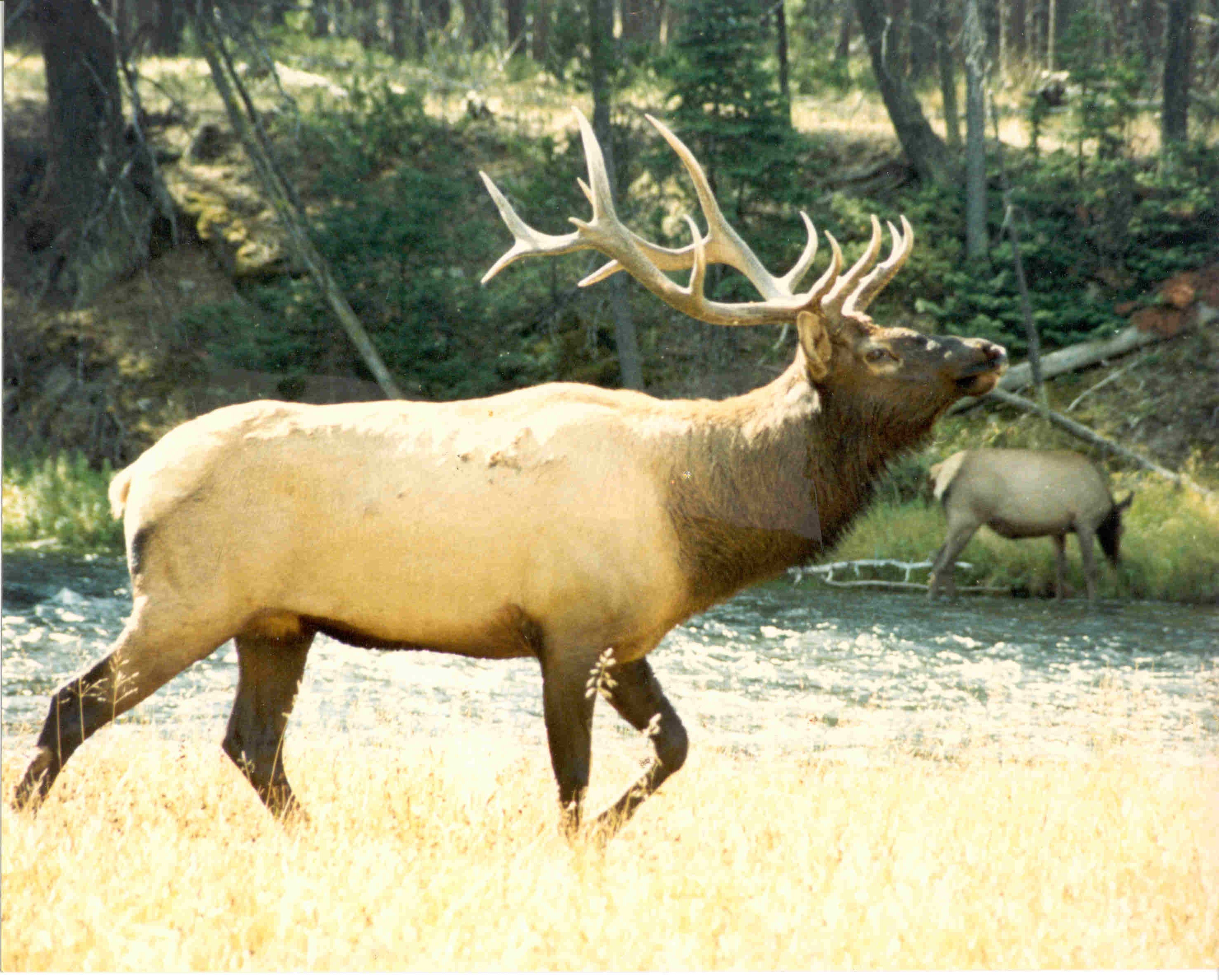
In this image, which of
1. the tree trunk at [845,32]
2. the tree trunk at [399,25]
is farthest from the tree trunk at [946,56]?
the tree trunk at [399,25]

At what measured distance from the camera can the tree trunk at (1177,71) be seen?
4457 mm

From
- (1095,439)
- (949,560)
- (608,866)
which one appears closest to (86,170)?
(608,866)

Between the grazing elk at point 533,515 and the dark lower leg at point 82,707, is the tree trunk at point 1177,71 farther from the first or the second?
the dark lower leg at point 82,707

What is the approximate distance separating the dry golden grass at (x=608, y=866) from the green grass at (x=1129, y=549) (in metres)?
0.68

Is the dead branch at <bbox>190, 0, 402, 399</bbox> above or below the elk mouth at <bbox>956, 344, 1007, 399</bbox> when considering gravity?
above

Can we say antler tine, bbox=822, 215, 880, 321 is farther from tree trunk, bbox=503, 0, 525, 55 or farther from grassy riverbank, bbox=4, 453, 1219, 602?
tree trunk, bbox=503, 0, 525, 55

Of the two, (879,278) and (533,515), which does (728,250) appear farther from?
(533,515)

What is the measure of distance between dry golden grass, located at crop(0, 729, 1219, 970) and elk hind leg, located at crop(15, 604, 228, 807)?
103mm

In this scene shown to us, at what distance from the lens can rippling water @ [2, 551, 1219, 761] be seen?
4.04 metres

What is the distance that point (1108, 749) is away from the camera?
13.5 ft

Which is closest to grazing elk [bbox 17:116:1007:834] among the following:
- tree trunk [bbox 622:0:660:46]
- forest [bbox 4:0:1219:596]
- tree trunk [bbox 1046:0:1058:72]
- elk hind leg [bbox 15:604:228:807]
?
elk hind leg [bbox 15:604:228:807]

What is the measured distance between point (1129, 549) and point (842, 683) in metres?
1.06

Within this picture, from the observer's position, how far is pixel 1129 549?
446 cm

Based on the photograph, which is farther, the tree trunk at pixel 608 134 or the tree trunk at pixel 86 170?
the tree trunk at pixel 608 134
